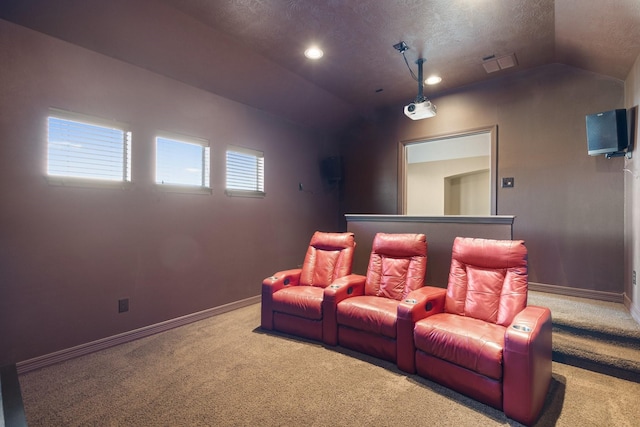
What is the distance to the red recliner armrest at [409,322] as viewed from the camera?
236 cm

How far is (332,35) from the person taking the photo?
2.96 meters

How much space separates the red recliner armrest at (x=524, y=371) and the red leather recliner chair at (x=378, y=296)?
83 cm

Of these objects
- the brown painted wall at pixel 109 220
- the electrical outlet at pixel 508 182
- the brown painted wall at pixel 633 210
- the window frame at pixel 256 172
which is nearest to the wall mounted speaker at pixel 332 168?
the brown painted wall at pixel 109 220

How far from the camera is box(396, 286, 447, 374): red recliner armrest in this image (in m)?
2.36

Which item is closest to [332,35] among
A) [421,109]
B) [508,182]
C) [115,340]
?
[421,109]

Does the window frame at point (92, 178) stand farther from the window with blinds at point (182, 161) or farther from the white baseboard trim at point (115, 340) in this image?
the white baseboard trim at point (115, 340)

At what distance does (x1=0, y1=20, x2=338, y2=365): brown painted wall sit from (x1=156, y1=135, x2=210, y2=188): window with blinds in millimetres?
110

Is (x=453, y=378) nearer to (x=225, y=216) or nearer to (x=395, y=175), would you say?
(x=225, y=216)

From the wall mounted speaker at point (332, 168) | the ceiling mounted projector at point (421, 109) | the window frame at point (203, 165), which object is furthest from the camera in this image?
the wall mounted speaker at point (332, 168)

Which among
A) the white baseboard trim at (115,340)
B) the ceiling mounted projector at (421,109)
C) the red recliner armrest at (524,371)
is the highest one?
the ceiling mounted projector at (421,109)

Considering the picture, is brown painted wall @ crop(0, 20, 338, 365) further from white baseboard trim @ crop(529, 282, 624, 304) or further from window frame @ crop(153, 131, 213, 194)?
white baseboard trim @ crop(529, 282, 624, 304)

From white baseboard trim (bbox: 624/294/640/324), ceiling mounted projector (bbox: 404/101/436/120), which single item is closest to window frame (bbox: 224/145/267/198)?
ceiling mounted projector (bbox: 404/101/436/120)

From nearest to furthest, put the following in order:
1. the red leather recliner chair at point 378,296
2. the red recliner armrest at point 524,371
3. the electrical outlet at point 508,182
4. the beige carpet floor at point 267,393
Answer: the red recliner armrest at point 524,371
the beige carpet floor at point 267,393
the red leather recliner chair at point 378,296
the electrical outlet at point 508,182

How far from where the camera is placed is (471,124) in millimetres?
4266
